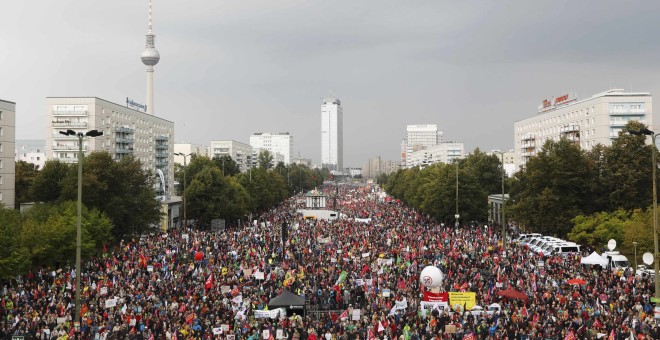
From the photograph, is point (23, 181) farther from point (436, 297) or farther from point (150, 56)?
point (150, 56)

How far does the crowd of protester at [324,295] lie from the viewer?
22.3 metres

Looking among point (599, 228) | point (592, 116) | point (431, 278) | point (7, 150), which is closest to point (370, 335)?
point (431, 278)

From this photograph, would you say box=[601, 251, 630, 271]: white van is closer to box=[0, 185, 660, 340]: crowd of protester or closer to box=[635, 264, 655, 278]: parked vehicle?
box=[0, 185, 660, 340]: crowd of protester

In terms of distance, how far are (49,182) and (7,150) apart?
18.7 ft

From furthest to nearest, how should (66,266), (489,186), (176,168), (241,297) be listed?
(176,168)
(489,186)
(66,266)
(241,297)

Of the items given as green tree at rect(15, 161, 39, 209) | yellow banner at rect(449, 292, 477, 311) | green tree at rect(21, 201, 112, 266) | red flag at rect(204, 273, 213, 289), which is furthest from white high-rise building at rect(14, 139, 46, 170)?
yellow banner at rect(449, 292, 477, 311)

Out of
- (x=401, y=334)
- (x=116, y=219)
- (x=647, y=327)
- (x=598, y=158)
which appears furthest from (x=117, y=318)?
Result: (x=598, y=158)

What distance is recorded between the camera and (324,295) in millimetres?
28797

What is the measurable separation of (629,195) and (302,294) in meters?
32.2

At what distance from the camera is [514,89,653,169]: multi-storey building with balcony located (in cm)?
8000

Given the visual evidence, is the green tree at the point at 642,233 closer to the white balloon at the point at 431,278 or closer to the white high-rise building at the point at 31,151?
the white balloon at the point at 431,278

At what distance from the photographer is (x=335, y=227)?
204ft

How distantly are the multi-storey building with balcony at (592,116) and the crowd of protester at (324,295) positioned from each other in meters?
37.4

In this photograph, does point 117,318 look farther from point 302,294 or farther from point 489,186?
point 489,186
